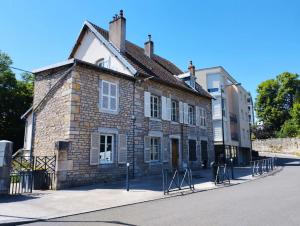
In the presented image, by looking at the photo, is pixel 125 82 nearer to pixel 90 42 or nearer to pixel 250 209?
pixel 90 42

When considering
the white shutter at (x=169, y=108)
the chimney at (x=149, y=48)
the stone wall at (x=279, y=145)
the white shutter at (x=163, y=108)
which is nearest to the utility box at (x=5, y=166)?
the white shutter at (x=163, y=108)

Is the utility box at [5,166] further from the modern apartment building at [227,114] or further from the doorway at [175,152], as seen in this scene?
the modern apartment building at [227,114]

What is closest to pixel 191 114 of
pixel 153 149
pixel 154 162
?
pixel 153 149

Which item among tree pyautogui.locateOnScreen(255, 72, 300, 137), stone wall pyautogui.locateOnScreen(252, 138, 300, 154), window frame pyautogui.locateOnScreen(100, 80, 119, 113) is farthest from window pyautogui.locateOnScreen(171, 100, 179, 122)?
tree pyautogui.locateOnScreen(255, 72, 300, 137)

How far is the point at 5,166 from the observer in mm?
9102

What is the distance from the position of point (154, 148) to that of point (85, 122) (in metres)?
5.15

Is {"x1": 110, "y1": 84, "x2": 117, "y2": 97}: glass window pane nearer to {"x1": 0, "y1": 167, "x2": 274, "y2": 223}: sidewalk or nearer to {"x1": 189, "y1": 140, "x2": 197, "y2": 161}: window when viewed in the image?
{"x1": 0, "y1": 167, "x2": 274, "y2": 223}: sidewalk

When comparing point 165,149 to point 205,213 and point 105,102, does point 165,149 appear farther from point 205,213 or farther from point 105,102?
point 205,213

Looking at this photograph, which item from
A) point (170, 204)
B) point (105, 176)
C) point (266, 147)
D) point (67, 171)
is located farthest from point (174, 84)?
point (266, 147)

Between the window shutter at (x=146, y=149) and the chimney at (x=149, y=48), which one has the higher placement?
the chimney at (x=149, y=48)

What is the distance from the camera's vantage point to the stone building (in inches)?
476

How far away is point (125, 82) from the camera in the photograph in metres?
14.6

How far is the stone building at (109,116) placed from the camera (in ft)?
39.7

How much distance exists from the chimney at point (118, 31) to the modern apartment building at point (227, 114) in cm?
1112
